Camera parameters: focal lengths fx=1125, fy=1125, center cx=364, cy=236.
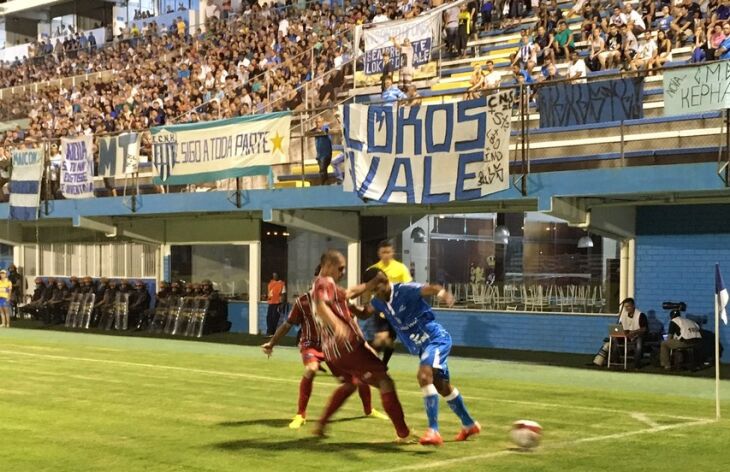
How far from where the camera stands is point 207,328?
28938mm

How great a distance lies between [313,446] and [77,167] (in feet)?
63.6

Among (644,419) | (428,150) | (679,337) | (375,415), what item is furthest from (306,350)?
(679,337)

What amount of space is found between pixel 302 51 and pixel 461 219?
9460 mm

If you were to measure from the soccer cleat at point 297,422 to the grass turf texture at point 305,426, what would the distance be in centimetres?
9

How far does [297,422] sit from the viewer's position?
12.2 m

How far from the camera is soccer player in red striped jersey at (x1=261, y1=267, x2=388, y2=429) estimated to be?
12195 mm

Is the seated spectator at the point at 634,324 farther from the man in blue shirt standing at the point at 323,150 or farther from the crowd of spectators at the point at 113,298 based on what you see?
the crowd of spectators at the point at 113,298

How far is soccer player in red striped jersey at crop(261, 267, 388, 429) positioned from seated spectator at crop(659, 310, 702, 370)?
7.99 meters

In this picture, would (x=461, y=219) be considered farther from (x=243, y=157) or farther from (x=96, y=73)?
(x=96, y=73)

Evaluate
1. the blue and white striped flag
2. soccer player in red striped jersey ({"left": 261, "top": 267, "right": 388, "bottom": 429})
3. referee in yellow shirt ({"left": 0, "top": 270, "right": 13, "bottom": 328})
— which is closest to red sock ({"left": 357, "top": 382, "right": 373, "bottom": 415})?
soccer player in red striped jersey ({"left": 261, "top": 267, "right": 388, "bottom": 429})

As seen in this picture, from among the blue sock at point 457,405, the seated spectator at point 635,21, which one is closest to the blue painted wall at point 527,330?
the seated spectator at point 635,21

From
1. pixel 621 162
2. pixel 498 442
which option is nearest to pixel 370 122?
pixel 621 162

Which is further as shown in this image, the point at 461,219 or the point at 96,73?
the point at 96,73

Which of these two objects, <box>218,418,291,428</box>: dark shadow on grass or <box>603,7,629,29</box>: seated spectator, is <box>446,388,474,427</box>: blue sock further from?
<box>603,7,629,29</box>: seated spectator
